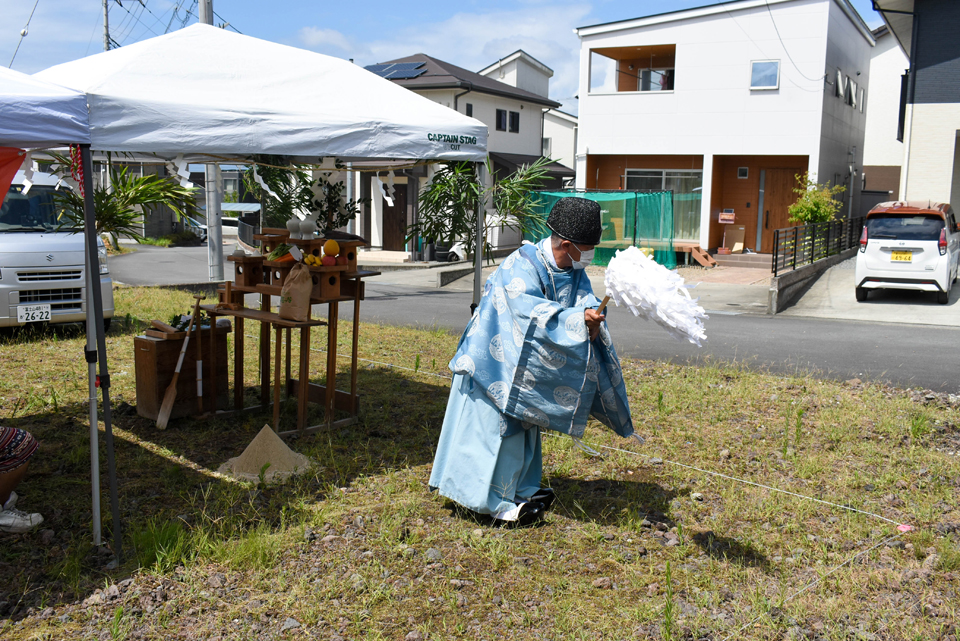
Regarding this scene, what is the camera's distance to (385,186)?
7.28 metres

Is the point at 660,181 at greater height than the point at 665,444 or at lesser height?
greater

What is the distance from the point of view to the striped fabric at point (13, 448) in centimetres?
387

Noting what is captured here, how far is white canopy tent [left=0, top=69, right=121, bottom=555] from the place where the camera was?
319cm

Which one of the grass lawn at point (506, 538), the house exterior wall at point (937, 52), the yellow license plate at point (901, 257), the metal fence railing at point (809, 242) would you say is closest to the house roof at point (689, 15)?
the house exterior wall at point (937, 52)

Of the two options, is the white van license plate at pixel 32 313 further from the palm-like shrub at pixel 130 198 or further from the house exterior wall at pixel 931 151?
the house exterior wall at pixel 931 151

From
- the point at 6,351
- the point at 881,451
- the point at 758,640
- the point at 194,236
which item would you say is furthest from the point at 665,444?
the point at 194,236

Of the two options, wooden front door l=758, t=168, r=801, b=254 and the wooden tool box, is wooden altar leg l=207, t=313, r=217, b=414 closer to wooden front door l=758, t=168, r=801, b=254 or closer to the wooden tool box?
the wooden tool box

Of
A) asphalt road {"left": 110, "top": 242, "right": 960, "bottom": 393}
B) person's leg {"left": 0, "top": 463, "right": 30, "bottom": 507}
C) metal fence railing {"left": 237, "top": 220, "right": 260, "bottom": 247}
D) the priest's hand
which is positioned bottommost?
asphalt road {"left": 110, "top": 242, "right": 960, "bottom": 393}

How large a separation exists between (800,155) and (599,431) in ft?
54.2

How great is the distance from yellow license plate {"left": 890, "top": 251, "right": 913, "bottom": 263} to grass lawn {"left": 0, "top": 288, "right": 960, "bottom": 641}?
788cm

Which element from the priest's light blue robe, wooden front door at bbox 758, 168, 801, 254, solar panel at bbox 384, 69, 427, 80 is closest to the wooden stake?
the priest's light blue robe

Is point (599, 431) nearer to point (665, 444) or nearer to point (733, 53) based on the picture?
point (665, 444)

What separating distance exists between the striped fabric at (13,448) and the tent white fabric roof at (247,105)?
1.54m

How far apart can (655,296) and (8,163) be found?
3.69 m
